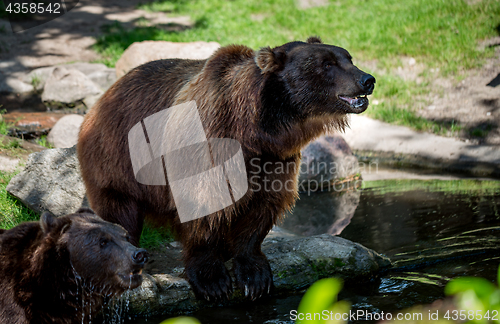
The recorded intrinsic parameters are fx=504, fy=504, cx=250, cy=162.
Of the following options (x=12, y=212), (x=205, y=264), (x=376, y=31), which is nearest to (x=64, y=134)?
(x=12, y=212)

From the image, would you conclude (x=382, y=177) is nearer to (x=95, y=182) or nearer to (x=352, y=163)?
(x=352, y=163)

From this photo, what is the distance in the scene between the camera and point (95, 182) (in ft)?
14.3

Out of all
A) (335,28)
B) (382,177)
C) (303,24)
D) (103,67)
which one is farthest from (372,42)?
(103,67)

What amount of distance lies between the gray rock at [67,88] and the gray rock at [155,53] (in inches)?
33.5

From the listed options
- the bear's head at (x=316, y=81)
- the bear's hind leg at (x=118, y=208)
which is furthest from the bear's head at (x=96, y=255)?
the bear's head at (x=316, y=81)

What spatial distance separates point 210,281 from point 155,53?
798 cm

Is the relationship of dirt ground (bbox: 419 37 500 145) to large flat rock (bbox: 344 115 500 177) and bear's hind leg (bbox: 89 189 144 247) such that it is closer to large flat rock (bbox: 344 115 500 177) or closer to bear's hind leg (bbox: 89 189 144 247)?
large flat rock (bbox: 344 115 500 177)

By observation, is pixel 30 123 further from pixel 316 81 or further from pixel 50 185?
pixel 316 81

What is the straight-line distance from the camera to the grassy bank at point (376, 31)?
10.5 metres

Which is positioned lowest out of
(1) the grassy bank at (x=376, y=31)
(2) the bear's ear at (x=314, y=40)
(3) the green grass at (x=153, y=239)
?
(3) the green grass at (x=153, y=239)

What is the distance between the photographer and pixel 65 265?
3332 mm

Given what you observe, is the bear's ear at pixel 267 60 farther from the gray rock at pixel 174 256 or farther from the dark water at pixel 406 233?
the dark water at pixel 406 233

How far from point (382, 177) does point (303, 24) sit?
7.42 meters

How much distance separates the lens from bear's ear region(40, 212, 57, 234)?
331 cm
